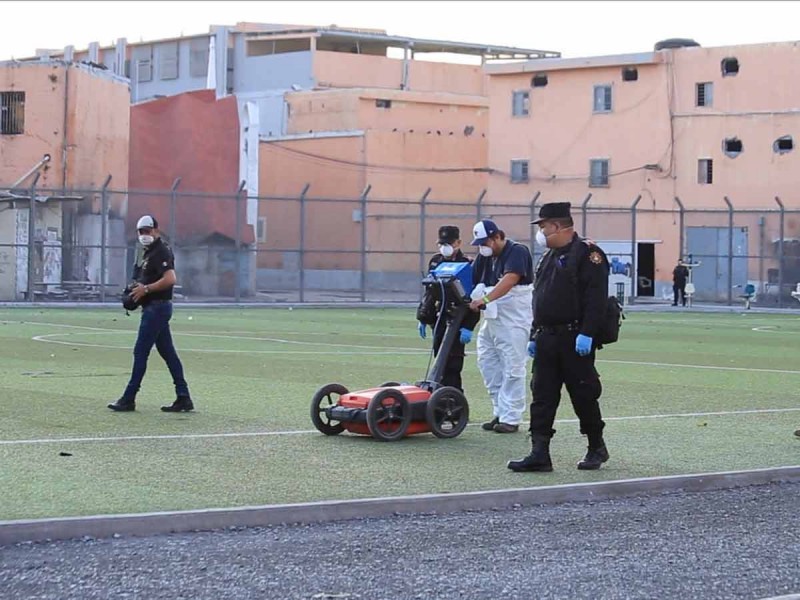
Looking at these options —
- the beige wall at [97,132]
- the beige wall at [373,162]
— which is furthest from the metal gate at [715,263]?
the beige wall at [97,132]

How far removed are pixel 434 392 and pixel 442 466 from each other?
155 centimetres

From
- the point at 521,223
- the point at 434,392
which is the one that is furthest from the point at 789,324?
the point at 434,392

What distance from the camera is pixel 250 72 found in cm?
8162

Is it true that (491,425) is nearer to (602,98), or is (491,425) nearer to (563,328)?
(563,328)

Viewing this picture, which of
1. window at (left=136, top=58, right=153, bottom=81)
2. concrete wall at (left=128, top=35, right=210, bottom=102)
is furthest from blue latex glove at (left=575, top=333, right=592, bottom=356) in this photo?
window at (left=136, top=58, right=153, bottom=81)

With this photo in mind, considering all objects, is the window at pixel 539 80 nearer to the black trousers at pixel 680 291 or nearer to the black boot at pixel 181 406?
the black trousers at pixel 680 291

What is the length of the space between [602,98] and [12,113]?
84.0ft

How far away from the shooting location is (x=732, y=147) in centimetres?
5884

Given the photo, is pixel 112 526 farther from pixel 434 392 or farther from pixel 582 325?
pixel 434 392

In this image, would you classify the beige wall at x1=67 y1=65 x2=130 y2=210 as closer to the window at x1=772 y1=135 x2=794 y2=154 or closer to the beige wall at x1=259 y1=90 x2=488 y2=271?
the beige wall at x1=259 y1=90 x2=488 y2=271

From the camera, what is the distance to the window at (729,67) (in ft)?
194

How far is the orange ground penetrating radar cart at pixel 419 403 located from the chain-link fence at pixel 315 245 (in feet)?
90.9

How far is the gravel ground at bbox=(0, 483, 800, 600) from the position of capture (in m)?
7.40

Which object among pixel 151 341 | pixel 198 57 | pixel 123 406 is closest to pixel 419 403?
pixel 151 341
